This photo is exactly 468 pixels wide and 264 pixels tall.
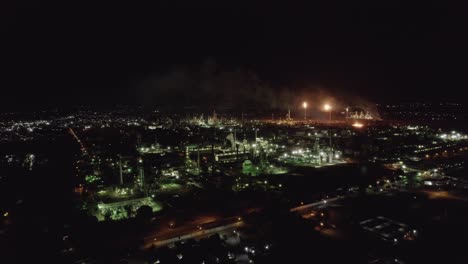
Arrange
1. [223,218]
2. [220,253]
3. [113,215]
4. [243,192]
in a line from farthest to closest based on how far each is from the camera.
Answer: [243,192] < [113,215] < [223,218] < [220,253]

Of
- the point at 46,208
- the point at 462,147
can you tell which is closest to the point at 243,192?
the point at 46,208

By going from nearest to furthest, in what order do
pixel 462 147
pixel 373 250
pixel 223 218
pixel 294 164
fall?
pixel 373 250
pixel 223 218
pixel 294 164
pixel 462 147

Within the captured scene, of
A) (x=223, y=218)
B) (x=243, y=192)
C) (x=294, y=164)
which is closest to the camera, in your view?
(x=223, y=218)

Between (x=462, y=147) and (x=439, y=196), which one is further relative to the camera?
(x=462, y=147)

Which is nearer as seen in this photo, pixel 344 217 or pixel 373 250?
pixel 373 250

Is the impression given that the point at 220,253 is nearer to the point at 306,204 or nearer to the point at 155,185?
the point at 306,204

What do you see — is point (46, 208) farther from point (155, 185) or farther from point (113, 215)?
point (155, 185)

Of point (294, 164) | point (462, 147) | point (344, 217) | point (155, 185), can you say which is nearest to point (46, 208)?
point (155, 185)

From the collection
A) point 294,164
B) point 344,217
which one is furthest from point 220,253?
point 294,164

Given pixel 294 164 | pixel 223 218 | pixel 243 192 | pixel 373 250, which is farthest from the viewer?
pixel 294 164
